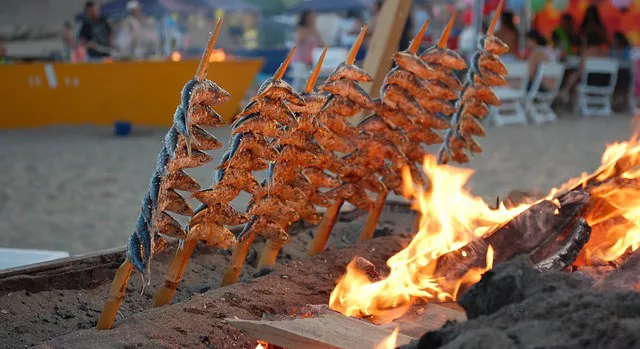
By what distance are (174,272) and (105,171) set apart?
21.9 feet

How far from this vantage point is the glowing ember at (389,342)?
2340 mm

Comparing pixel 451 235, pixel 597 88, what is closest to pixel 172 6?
pixel 597 88

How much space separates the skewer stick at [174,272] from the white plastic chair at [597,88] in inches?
576

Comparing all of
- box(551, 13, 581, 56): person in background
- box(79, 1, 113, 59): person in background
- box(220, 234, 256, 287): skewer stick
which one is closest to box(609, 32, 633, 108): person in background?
box(551, 13, 581, 56): person in background

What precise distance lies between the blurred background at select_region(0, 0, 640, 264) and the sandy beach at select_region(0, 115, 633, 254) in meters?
0.02

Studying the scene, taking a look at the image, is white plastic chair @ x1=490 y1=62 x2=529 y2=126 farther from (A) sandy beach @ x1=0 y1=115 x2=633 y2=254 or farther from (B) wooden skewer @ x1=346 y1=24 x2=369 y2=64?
(B) wooden skewer @ x1=346 y1=24 x2=369 y2=64

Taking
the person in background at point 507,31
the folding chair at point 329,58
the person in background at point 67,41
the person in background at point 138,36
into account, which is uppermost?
the person in background at point 507,31

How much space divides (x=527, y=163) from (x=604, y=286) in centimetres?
766

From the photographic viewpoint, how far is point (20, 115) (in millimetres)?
13258

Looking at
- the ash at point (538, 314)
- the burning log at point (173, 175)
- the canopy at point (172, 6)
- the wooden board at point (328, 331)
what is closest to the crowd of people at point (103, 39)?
the canopy at point (172, 6)

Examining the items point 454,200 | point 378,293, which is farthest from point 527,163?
point 378,293

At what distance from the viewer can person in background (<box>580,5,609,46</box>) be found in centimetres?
1694

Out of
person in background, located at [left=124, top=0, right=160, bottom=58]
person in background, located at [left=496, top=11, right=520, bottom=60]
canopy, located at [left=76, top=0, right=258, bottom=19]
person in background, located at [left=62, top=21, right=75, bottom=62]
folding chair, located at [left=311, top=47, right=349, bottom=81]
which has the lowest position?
person in background, located at [left=62, top=21, right=75, bottom=62]

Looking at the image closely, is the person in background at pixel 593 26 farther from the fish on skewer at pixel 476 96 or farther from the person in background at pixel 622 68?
the fish on skewer at pixel 476 96
